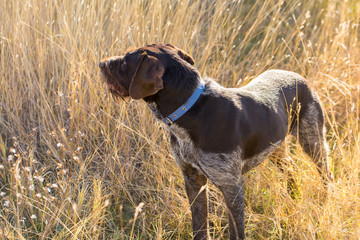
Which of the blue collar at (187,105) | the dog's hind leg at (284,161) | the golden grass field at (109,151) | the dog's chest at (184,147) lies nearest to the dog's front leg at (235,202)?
the golden grass field at (109,151)

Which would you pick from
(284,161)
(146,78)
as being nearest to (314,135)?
(284,161)

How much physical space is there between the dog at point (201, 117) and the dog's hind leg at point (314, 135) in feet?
1.29

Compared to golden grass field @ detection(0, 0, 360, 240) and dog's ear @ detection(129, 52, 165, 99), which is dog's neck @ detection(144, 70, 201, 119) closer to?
dog's ear @ detection(129, 52, 165, 99)

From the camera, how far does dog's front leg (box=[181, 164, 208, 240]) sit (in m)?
3.00

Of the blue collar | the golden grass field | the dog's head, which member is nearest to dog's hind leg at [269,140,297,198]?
the golden grass field

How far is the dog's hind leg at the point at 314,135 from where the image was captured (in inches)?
133

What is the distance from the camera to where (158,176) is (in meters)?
3.50

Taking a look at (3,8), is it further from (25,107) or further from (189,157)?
(189,157)

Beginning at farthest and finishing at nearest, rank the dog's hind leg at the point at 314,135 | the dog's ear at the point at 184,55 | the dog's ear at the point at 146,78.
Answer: the dog's hind leg at the point at 314,135
the dog's ear at the point at 184,55
the dog's ear at the point at 146,78

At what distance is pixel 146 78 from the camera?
2459 millimetres

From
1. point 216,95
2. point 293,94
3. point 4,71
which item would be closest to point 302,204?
point 293,94

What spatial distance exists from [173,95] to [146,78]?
0.80 feet

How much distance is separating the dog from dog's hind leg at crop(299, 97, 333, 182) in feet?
1.29

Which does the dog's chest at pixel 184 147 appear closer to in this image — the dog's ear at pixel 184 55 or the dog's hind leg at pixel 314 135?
the dog's ear at pixel 184 55
